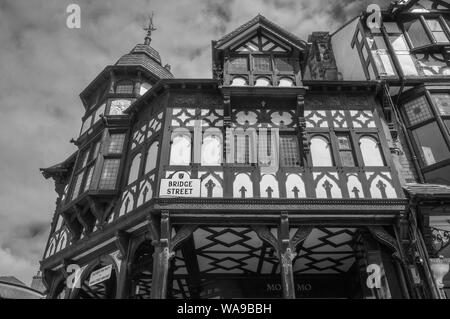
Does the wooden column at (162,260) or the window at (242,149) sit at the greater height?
the window at (242,149)

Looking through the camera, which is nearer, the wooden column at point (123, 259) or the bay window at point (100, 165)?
the wooden column at point (123, 259)

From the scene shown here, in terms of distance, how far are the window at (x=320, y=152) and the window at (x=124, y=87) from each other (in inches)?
327

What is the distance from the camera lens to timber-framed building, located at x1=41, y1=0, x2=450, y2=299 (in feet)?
38.1

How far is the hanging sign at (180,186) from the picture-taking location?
38.7ft

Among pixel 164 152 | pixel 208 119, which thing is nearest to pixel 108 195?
pixel 164 152

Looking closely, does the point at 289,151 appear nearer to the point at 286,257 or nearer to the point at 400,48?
the point at 286,257

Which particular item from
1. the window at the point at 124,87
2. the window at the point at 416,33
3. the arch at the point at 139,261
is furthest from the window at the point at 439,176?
the window at the point at 124,87

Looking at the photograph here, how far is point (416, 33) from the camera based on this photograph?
17297mm

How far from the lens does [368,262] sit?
1224 centimetres

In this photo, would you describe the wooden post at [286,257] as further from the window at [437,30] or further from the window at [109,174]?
the window at [437,30]

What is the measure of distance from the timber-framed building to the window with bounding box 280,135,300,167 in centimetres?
5

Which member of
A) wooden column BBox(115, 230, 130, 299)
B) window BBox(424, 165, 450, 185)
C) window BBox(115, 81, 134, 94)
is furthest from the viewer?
window BBox(115, 81, 134, 94)

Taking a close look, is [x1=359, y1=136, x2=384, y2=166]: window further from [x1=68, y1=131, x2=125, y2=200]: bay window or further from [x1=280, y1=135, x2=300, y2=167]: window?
[x1=68, y1=131, x2=125, y2=200]: bay window

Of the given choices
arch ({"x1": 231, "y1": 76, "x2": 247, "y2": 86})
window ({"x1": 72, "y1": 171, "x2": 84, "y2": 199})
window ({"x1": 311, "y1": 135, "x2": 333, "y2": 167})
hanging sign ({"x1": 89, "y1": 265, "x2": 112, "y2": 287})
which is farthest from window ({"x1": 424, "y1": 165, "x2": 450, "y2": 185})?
window ({"x1": 72, "y1": 171, "x2": 84, "y2": 199})
